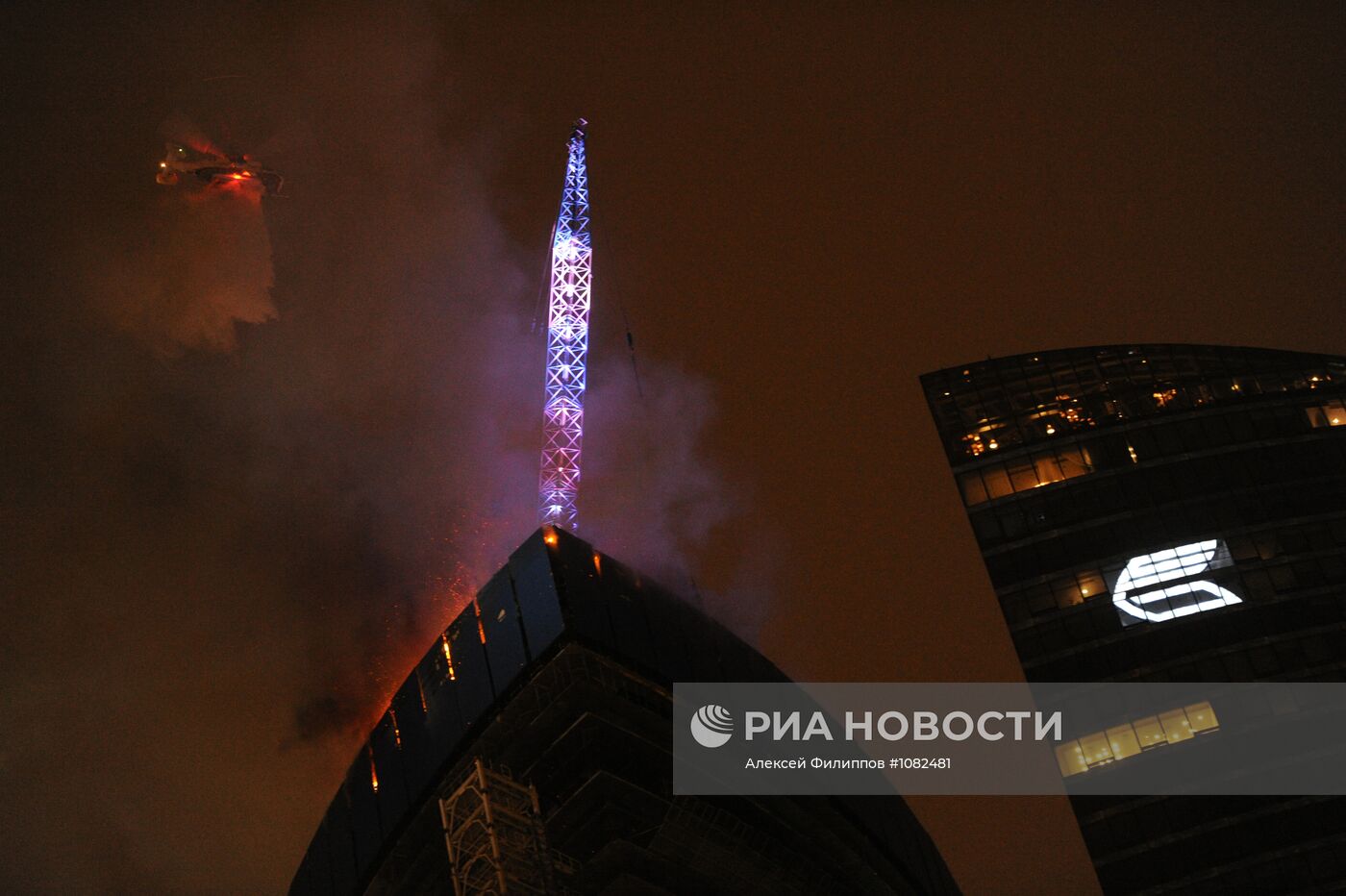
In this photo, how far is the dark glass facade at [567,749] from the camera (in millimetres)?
39938

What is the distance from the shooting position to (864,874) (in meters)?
48.2

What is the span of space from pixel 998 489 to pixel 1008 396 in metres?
6.43

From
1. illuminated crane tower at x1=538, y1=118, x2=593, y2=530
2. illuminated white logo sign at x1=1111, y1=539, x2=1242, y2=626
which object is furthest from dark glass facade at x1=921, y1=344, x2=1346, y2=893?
illuminated crane tower at x1=538, y1=118, x2=593, y2=530

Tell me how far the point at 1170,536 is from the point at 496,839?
182 ft

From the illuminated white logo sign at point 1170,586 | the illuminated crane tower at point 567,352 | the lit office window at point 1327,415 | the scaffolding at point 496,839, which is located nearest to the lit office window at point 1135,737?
the illuminated white logo sign at point 1170,586

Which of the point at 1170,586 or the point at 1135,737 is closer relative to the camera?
the point at 1135,737

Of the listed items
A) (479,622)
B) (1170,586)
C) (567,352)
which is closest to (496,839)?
(479,622)

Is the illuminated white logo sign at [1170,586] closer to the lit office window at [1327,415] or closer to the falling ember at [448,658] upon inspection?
the lit office window at [1327,415]

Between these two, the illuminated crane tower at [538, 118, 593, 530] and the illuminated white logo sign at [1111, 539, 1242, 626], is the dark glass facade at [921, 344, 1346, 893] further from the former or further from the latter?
the illuminated crane tower at [538, 118, 593, 530]

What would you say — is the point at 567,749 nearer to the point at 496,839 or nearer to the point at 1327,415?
the point at 496,839

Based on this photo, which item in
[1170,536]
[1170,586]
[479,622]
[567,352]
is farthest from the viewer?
[1170,536]

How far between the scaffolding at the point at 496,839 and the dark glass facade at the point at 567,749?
4.78 meters

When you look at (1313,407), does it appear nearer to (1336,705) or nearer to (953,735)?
(1336,705)

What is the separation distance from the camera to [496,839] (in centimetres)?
3278
